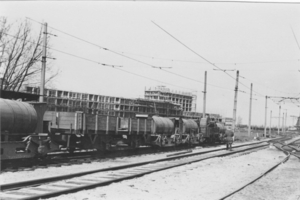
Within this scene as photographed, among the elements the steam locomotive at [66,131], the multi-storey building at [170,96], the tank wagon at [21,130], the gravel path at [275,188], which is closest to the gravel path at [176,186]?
the gravel path at [275,188]

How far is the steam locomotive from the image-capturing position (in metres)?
12.7

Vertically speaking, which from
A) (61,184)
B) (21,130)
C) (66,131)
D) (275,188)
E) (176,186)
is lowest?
(275,188)

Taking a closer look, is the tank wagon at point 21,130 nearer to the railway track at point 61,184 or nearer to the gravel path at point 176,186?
the railway track at point 61,184

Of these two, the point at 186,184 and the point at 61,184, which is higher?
the point at 61,184

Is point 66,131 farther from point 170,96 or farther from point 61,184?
point 170,96

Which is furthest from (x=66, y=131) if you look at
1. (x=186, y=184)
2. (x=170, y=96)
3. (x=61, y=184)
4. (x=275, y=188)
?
(x=170, y=96)

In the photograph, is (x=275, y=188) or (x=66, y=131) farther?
(x=66, y=131)

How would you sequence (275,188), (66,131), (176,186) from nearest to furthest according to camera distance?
(176,186)
(275,188)
(66,131)

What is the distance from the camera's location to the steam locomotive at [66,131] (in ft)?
41.7

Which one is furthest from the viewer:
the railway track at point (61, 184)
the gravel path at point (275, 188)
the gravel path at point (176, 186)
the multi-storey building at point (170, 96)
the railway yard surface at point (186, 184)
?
the multi-storey building at point (170, 96)

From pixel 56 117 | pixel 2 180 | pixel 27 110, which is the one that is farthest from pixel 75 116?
pixel 2 180

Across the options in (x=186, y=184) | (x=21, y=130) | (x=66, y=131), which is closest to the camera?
(x=186, y=184)

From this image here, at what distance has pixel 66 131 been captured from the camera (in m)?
16.1

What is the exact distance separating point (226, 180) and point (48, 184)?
6.96 metres
